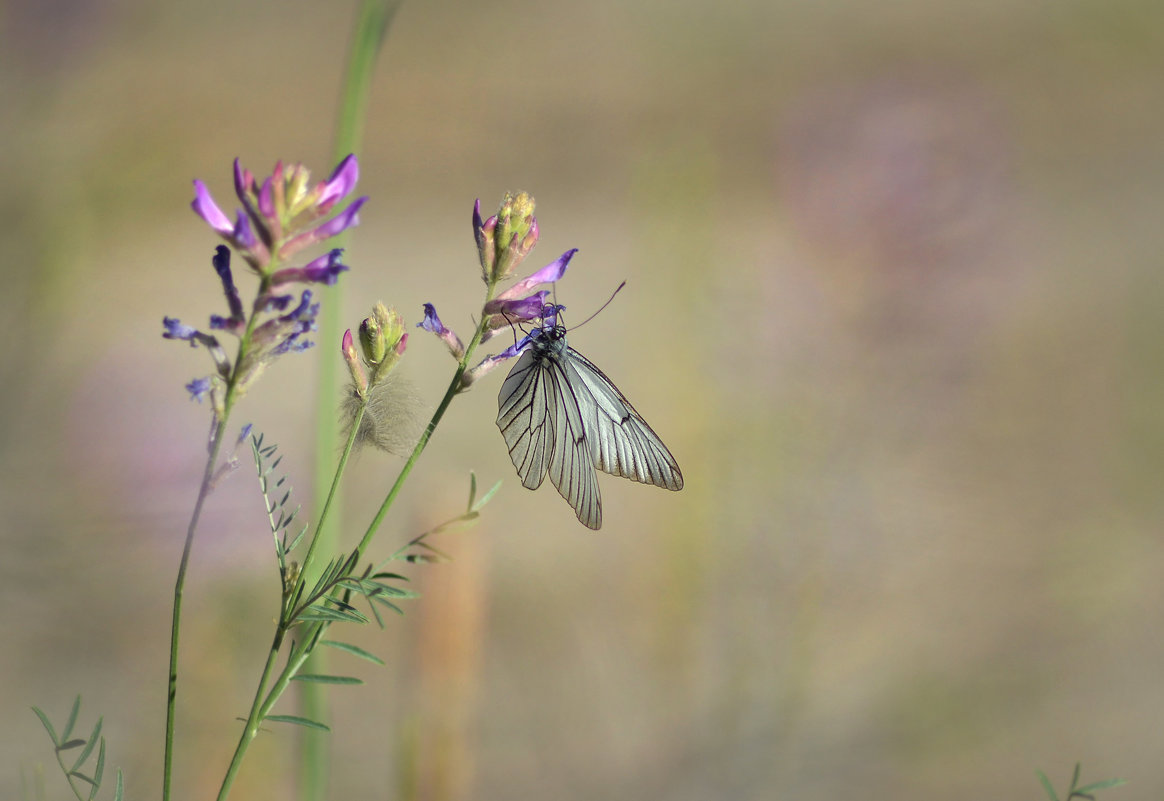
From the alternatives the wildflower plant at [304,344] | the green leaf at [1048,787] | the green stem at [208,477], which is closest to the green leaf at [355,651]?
the wildflower plant at [304,344]

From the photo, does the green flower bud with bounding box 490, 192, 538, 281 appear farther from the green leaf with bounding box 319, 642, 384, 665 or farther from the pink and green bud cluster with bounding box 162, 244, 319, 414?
the green leaf with bounding box 319, 642, 384, 665

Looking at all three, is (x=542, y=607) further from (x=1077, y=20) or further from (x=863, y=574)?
(x=1077, y=20)

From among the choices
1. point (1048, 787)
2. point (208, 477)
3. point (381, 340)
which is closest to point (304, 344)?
point (381, 340)

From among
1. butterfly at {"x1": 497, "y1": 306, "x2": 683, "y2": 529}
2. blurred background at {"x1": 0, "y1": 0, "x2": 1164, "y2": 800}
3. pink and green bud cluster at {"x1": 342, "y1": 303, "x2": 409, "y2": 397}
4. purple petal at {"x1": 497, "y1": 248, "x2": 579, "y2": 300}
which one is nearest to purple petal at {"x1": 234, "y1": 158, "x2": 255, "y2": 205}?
pink and green bud cluster at {"x1": 342, "y1": 303, "x2": 409, "y2": 397}

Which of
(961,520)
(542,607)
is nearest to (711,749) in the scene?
(542,607)

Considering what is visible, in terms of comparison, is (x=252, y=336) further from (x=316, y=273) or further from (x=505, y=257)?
(x=505, y=257)
